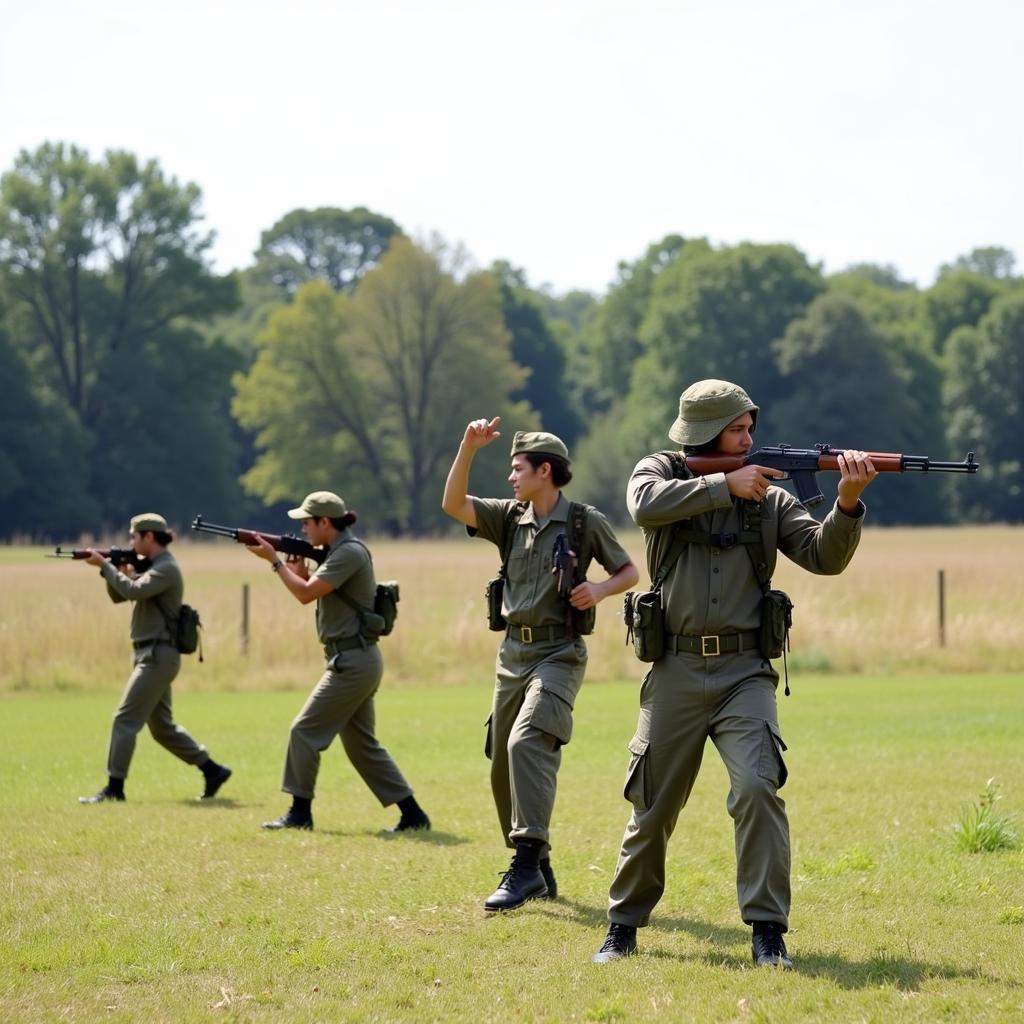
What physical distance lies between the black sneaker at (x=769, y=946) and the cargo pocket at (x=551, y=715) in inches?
75.6

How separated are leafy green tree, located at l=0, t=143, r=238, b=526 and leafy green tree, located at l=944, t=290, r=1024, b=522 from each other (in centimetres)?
3901

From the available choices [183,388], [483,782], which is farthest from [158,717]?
[183,388]

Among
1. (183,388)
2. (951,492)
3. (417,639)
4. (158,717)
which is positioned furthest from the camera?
(951,492)

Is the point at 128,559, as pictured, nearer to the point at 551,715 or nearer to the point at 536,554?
the point at 536,554

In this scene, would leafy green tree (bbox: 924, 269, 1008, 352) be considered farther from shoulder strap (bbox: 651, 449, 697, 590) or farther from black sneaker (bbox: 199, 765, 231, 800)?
shoulder strap (bbox: 651, 449, 697, 590)

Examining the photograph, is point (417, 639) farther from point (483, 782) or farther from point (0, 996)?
point (0, 996)

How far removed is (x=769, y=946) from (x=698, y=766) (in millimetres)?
814

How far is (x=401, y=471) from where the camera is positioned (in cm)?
8512

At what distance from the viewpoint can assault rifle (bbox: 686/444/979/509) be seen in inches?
287

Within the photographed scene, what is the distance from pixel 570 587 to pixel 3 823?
18.0ft

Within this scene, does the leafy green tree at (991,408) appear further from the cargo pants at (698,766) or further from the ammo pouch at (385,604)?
the cargo pants at (698,766)

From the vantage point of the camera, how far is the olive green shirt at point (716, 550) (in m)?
7.30

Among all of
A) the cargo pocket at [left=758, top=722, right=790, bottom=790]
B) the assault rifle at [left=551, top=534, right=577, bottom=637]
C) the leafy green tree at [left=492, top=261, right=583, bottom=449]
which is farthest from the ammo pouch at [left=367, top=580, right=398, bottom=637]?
the leafy green tree at [left=492, top=261, right=583, bottom=449]

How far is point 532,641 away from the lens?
912 centimetres
